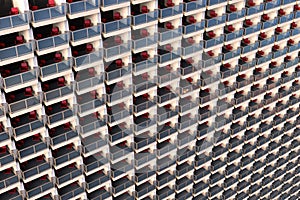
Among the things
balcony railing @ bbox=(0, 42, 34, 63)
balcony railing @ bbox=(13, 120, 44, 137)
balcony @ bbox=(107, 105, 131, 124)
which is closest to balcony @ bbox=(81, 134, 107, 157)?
balcony @ bbox=(107, 105, 131, 124)

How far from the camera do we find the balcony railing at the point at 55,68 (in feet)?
129

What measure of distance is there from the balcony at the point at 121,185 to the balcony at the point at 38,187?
8.86 metres

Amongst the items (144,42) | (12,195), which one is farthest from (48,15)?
(12,195)

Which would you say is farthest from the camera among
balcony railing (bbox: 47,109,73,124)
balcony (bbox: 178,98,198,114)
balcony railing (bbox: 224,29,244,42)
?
balcony (bbox: 178,98,198,114)

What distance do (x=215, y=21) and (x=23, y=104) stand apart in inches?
954

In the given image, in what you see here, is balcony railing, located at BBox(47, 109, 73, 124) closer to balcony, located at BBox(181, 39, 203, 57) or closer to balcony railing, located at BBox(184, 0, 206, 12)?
balcony, located at BBox(181, 39, 203, 57)

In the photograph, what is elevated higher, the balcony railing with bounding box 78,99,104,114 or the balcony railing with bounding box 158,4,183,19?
the balcony railing with bounding box 158,4,183,19

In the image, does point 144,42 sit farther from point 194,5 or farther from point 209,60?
point 209,60

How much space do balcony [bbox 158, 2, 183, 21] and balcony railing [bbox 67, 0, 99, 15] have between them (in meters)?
7.87

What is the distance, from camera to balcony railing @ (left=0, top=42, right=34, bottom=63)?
36.2m

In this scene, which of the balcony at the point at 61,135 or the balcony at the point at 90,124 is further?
the balcony at the point at 90,124

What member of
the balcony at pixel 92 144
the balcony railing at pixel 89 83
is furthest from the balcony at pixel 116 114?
the balcony railing at pixel 89 83

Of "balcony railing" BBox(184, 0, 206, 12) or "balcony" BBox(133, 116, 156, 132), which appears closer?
"balcony railing" BBox(184, 0, 206, 12)

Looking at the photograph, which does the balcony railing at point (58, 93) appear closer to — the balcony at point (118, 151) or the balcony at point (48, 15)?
the balcony at point (48, 15)
